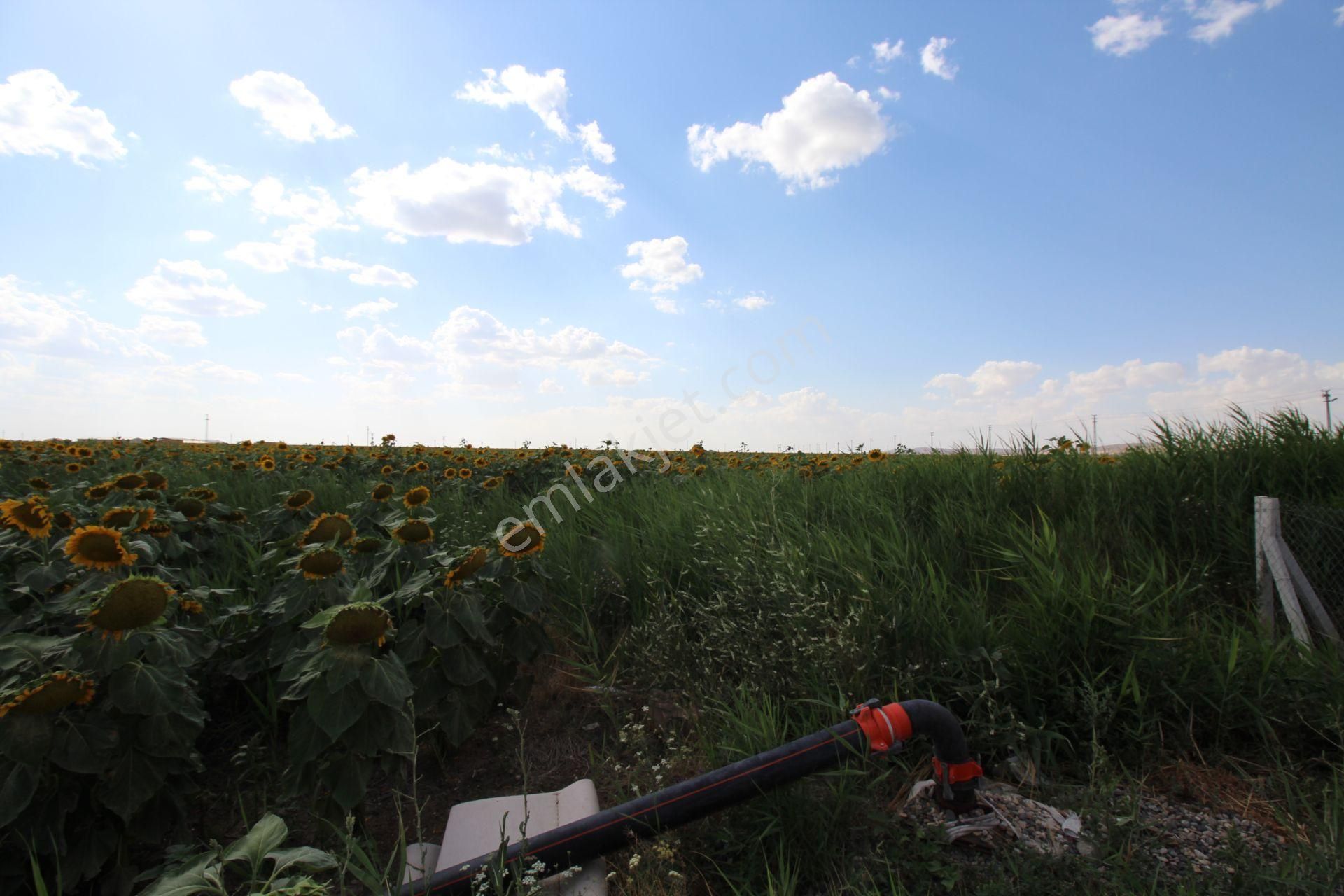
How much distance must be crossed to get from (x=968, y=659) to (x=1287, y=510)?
7.70 feet

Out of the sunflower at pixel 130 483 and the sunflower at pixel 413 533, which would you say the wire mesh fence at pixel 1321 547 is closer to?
the sunflower at pixel 413 533

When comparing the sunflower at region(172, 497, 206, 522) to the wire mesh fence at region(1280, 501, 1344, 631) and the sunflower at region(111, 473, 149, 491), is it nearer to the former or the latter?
the sunflower at region(111, 473, 149, 491)

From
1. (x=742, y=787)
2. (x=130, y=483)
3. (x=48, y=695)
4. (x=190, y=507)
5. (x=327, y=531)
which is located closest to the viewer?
(x=48, y=695)

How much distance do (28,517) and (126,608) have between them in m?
1.05

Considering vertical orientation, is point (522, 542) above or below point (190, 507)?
below

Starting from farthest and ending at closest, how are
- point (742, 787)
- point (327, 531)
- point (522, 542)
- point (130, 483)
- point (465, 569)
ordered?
point (130, 483) < point (522, 542) < point (327, 531) < point (465, 569) < point (742, 787)

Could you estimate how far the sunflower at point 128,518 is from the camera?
2.60m

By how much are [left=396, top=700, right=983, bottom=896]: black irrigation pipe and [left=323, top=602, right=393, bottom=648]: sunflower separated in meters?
0.65

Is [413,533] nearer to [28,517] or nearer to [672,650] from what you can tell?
[672,650]

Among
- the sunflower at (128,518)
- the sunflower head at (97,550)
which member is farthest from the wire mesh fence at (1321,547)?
the sunflower at (128,518)

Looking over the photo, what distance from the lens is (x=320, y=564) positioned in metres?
2.22

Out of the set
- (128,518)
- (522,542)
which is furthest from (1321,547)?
(128,518)

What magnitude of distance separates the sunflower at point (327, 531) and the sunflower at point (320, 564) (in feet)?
0.90

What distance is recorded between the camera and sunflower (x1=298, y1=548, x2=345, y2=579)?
221 cm
